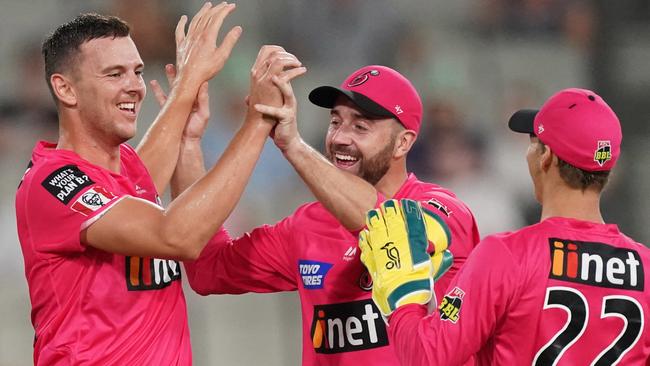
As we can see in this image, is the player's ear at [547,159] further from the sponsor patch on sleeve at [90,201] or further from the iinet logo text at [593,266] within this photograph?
the sponsor patch on sleeve at [90,201]

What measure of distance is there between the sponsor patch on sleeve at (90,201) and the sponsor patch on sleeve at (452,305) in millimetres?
1215

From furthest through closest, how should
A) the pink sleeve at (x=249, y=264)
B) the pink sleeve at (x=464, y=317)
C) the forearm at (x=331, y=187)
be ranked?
the pink sleeve at (x=249, y=264), the forearm at (x=331, y=187), the pink sleeve at (x=464, y=317)

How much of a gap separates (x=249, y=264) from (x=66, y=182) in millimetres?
936

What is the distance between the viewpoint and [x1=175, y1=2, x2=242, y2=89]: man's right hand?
388 centimetres

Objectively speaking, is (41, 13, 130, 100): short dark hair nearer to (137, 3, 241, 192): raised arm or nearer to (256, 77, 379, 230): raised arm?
(137, 3, 241, 192): raised arm

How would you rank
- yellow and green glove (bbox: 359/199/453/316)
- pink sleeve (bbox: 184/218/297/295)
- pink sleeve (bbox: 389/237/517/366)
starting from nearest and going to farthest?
pink sleeve (bbox: 389/237/517/366) → yellow and green glove (bbox: 359/199/453/316) → pink sleeve (bbox: 184/218/297/295)

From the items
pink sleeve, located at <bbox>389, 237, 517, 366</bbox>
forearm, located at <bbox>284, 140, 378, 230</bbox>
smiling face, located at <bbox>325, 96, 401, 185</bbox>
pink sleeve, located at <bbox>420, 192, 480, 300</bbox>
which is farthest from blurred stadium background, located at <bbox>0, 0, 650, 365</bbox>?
pink sleeve, located at <bbox>389, 237, 517, 366</bbox>

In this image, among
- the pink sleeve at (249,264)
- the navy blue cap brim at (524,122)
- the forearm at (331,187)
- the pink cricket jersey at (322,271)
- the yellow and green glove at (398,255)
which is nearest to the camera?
the yellow and green glove at (398,255)

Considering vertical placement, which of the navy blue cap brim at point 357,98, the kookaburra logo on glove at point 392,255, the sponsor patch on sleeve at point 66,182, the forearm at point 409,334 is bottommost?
the forearm at point 409,334

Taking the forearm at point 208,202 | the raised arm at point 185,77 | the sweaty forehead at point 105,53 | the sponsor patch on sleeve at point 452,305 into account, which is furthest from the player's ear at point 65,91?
the sponsor patch on sleeve at point 452,305

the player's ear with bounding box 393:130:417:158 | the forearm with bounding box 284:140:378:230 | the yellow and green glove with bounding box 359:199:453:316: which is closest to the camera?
the yellow and green glove with bounding box 359:199:453:316

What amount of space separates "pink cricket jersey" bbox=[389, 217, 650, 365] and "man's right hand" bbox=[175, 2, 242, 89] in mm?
1281

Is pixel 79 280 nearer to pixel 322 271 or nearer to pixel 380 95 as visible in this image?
pixel 322 271

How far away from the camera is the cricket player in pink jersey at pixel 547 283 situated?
3184 mm
